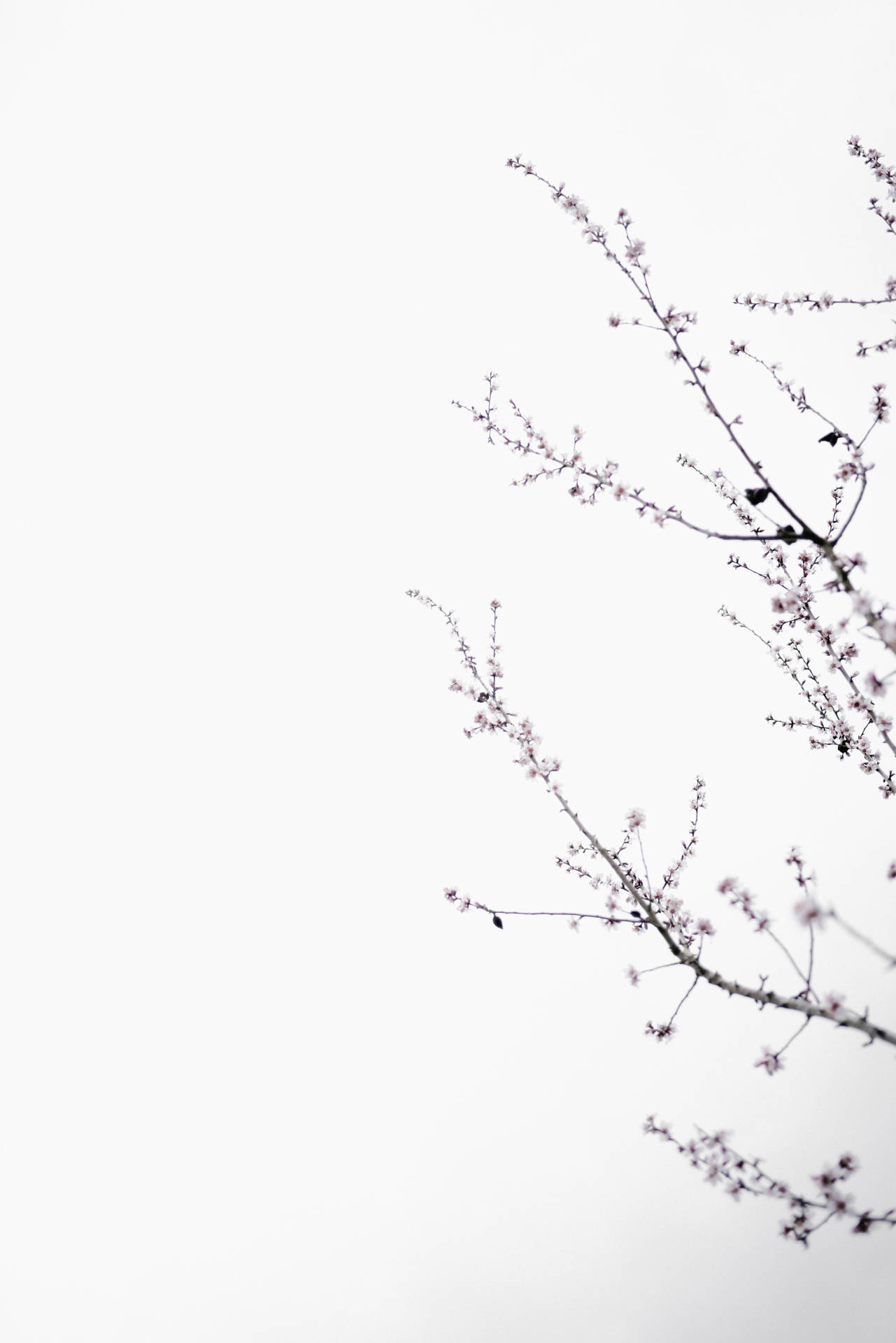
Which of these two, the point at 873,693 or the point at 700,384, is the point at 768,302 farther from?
the point at 873,693

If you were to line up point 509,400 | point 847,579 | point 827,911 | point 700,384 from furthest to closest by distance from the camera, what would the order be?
point 509,400 → point 700,384 → point 847,579 → point 827,911

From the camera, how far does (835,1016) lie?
9.76 feet

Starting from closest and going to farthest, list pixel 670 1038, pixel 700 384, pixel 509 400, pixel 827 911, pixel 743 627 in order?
pixel 827 911
pixel 700 384
pixel 509 400
pixel 670 1038
pixel 743 627

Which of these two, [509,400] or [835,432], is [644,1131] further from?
[509,400]

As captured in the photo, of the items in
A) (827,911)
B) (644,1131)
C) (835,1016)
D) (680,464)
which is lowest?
(644,1131)

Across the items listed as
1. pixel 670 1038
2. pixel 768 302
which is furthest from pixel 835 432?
pixel 670 1038

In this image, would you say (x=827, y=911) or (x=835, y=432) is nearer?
(x=827, y=911)

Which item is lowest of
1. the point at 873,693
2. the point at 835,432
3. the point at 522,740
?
the point at 873,693

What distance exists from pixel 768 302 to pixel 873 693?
9.21ft

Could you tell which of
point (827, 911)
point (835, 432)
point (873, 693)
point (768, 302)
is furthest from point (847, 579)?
point (768, 302)

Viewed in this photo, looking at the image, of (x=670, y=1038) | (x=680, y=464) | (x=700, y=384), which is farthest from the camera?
(x=680, y=464)

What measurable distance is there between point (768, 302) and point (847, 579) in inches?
93.7

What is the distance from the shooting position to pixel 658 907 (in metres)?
4.36

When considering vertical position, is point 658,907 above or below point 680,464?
below
